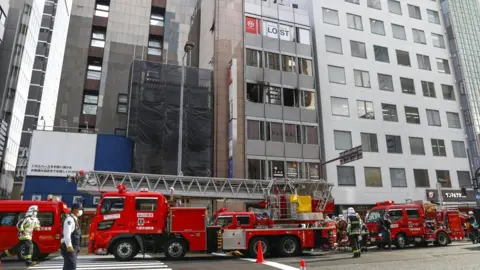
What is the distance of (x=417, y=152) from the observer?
35656 millimetres

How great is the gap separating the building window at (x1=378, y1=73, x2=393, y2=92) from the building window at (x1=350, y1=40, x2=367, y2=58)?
2.77 meters

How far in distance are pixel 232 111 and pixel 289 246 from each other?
1609cm

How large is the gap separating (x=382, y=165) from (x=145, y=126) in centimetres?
2207

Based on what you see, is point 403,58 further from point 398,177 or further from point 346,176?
point 346,176

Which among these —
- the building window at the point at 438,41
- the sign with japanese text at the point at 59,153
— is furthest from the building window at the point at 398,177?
the sign with japanese text at the point at 59,153

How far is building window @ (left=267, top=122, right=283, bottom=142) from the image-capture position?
30062mm

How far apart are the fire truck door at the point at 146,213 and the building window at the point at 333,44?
1058 inches

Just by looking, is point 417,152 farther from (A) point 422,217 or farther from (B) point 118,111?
(B) point 118,111

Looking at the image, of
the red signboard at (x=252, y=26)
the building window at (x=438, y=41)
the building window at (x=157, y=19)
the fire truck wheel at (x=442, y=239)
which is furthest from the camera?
the building window at (x=157, y=19)

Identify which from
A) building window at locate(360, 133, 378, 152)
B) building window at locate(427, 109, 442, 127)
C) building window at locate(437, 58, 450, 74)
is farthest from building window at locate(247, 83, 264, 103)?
building window at locate(437, 58, 450, 74)

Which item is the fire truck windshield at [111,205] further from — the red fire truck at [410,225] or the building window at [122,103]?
the building window at [122,103]

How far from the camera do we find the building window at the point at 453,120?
38500mm

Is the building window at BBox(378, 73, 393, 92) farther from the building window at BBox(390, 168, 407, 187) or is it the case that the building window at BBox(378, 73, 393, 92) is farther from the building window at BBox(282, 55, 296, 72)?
the building window at BBox(282, 55, 296, 72)

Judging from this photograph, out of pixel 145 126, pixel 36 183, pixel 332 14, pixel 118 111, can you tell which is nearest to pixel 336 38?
pixel 332 14
